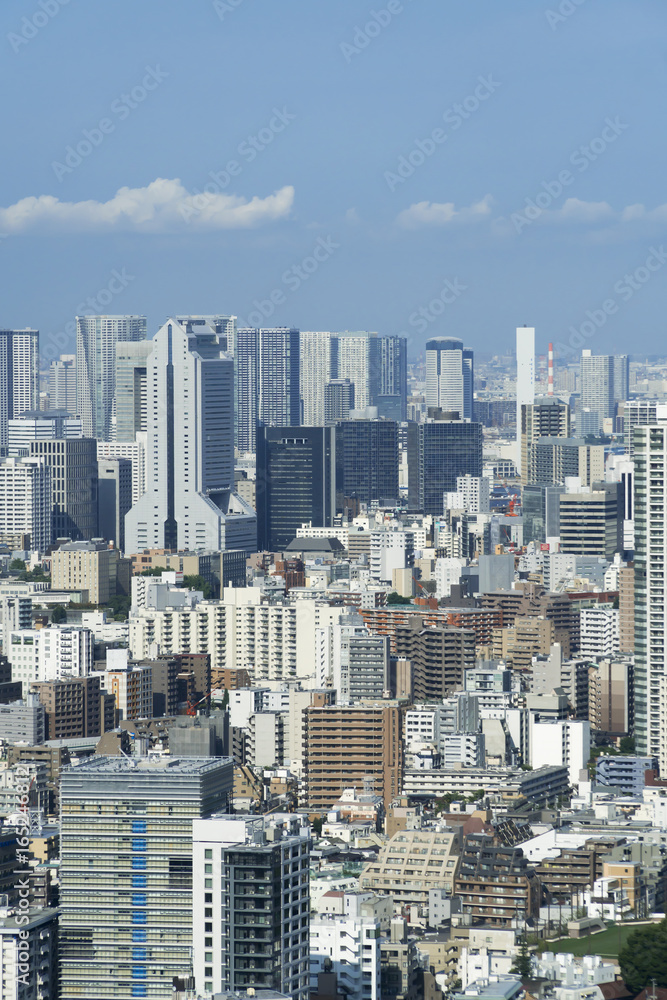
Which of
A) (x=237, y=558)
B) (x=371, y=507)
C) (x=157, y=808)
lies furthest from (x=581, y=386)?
(x=157, y=808)

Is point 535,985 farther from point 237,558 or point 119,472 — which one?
point 119,472

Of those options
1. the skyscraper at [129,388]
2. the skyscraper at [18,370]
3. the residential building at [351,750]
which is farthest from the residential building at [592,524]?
the skyscraper at [18,370]

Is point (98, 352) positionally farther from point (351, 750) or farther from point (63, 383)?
point (351, 750)

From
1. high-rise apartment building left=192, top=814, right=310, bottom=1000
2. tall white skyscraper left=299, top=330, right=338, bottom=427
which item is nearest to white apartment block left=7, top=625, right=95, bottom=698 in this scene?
high-rise apartment building left=192, top=814, right=310, bottom=1000

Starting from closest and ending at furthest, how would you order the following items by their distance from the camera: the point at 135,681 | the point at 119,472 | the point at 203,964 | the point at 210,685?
the point at 203,964 < the point at 135,681 < the point at 210,685 < the point at 119,472

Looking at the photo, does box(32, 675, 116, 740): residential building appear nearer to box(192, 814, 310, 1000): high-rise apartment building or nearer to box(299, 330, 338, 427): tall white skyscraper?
box(192, 814, 310, 1000): high-rise apartment building

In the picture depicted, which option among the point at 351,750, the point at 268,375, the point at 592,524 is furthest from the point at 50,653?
the point at 268,375
